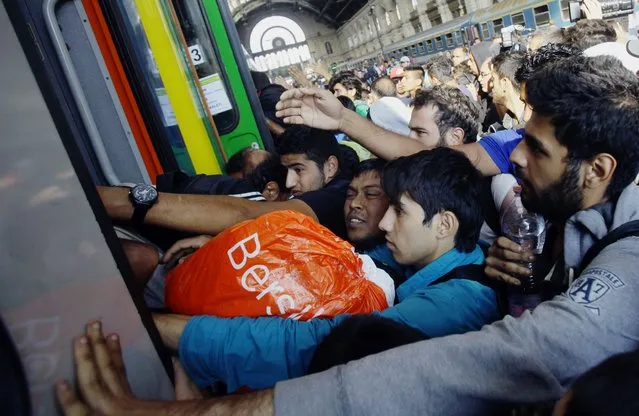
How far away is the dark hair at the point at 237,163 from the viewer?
265 cm

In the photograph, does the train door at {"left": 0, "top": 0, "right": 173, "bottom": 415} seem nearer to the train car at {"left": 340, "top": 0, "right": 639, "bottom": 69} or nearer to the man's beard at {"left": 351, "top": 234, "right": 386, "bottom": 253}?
the man's beard at {"left": 351, "top": 234, "right": 386, "bottom": 253}

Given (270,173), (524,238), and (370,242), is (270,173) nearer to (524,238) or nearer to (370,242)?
(370,242)

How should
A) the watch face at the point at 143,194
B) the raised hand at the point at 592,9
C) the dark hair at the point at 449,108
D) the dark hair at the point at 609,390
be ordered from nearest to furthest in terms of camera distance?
the dark hair at the point at 609,390, the watch face at the point at 143,194, the dark hair at the point at 449,108, the raised hand at the point at 592,9

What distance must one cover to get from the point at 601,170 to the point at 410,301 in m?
0.77

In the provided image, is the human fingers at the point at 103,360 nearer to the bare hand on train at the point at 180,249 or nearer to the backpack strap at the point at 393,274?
the bare hand on train at the point at 180,249

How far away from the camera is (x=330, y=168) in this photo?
2.61 meters

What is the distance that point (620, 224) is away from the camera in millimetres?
1231

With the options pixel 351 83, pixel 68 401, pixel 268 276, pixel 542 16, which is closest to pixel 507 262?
pixel 268 276

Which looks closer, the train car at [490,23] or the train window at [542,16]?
the train car at [490,23]

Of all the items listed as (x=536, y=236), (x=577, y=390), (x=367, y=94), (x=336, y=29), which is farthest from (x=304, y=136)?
(x=336, y=29)

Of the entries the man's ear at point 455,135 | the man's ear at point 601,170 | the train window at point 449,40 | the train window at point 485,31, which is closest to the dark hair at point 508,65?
the man's ear at point 455,135

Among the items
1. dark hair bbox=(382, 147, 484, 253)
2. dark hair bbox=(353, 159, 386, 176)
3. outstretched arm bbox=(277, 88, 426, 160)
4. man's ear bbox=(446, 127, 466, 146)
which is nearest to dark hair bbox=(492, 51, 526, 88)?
man's ear bbox=(446, 127, 466, 146)

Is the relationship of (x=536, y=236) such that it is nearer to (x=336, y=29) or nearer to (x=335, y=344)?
(x=335, y=344)

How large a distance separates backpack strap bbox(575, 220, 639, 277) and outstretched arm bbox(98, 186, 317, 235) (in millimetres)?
1047
